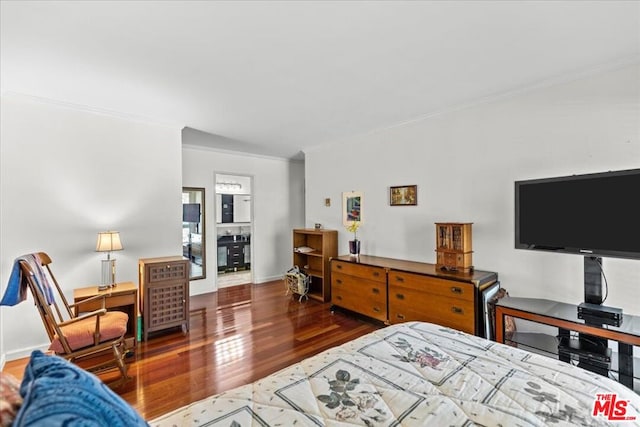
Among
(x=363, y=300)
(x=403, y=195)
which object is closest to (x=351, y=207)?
(x=403, y=195)

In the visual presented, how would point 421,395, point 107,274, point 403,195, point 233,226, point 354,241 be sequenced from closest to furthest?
point 421,395
point 107,274
point 403,195
point 354,241
point 233,226

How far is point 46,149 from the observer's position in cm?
310

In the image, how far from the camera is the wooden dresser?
2809 millimetres

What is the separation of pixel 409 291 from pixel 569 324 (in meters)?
1.37

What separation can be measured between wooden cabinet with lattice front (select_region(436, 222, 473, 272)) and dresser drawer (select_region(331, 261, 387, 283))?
2.15 feet

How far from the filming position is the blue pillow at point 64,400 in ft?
1.83

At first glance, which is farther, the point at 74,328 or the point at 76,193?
the point at 76,193

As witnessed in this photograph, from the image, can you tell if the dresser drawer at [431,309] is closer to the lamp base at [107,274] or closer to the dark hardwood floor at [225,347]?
the dark hardwood floor at [225,347]

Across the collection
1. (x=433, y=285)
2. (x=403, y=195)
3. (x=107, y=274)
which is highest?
(x=403, y=195)

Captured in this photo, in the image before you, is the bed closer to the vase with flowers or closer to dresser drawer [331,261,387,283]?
dresser drawer [331,261,387,283]

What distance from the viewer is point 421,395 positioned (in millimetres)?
1127

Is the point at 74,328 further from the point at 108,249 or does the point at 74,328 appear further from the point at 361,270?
the point at 361,270

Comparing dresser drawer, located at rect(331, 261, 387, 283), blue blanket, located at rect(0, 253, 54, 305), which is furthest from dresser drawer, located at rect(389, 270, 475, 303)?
blue blanket, located at rect(0, 253, 54, 305)

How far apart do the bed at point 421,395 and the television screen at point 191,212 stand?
15.8ft
